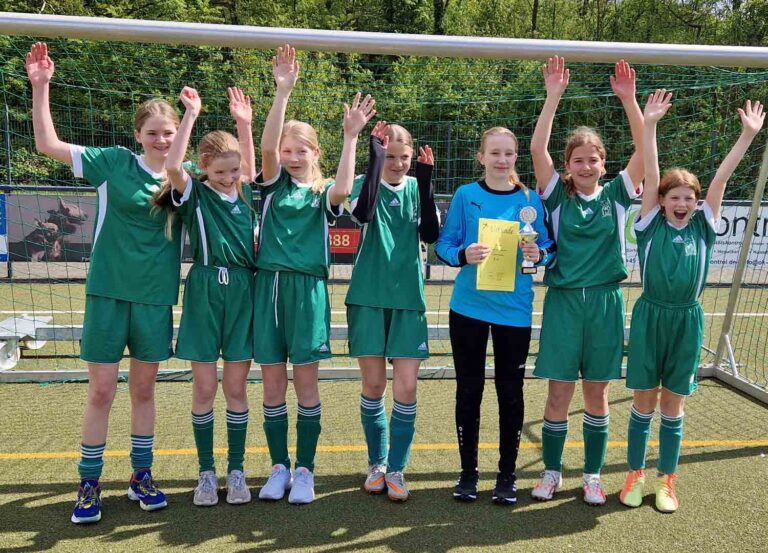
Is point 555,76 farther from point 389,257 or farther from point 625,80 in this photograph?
point 389,257

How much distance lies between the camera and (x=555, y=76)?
3.24m

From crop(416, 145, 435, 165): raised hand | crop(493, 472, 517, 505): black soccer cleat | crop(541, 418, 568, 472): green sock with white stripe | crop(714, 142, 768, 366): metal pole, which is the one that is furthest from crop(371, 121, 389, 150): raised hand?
crop(714, 142, 768, 366): metal pole

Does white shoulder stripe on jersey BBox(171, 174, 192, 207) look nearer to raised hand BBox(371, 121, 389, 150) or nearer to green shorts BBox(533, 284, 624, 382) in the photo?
raised hand BBox(371, 121, 389, 150)

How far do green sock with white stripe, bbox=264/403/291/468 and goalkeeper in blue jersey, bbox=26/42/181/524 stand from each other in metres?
0.61

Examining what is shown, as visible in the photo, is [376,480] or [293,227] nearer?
[293,227]

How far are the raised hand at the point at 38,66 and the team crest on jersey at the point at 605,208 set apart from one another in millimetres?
2779

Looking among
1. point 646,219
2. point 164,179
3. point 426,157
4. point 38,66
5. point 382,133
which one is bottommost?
point 646,219

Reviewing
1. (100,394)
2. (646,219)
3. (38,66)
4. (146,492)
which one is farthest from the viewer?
(646,219)

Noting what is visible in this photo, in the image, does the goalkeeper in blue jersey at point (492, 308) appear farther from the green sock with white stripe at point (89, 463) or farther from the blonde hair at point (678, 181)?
the green sock with white stripe at point (89, 463)

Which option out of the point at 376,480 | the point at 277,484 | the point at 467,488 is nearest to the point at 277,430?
the point at 277,484

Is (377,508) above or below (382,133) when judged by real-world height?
below

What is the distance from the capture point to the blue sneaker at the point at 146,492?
3152 millimetres

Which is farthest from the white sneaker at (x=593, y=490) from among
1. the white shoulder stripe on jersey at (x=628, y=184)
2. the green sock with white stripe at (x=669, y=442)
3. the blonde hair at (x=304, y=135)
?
the blonde hair at (x=304, y=135)

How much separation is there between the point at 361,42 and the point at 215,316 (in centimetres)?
167
